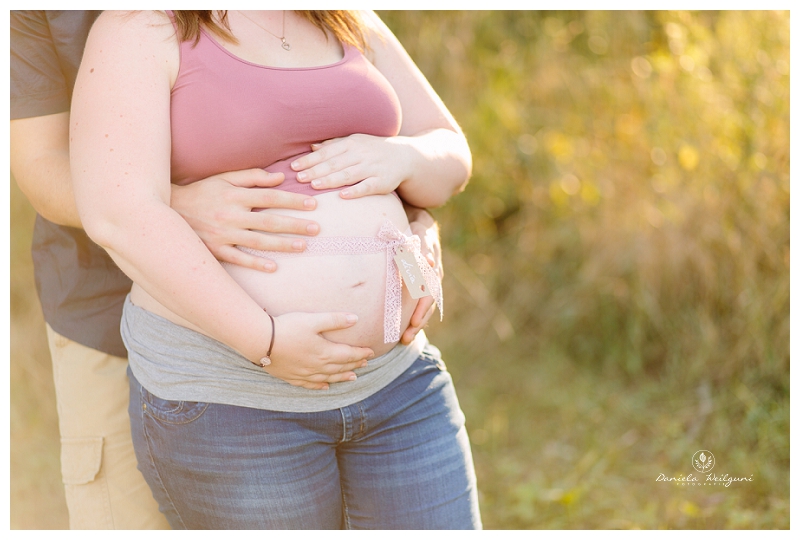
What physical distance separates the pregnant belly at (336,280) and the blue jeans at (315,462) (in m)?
0.15

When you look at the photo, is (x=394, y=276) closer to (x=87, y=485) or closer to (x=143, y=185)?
(x=143, y=185)

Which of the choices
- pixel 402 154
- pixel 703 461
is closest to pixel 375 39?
pixel 402 154

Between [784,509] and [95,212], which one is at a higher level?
[95,212]

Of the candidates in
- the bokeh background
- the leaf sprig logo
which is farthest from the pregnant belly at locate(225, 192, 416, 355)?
the leaf sprig logo

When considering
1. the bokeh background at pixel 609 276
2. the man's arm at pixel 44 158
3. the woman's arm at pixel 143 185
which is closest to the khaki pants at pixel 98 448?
the man's arm at pixel 44 158

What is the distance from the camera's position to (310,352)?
1.26 meters

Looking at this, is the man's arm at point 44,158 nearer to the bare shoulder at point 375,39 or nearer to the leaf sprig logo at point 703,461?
the bare shoulder at point 375,39

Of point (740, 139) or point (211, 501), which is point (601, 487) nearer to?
point (740, 139)

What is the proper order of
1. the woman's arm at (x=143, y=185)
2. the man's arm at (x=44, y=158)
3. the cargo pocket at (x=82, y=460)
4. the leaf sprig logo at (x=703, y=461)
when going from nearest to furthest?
the woman's arm at (x=143, y=185) < the man's arm at (x=44, y=158) < the cargo pocket at (x=82, y=460) < the leaf sprig logo at (x=703, y=461)

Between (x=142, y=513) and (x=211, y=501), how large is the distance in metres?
0.38

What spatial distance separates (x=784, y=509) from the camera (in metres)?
2.43

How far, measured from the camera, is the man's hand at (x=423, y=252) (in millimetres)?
1448

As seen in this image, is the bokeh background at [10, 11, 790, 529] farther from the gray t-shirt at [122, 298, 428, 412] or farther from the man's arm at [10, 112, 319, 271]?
the man's arm at [10, 112, 319, 271]

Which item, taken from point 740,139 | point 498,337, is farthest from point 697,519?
point 740,139
